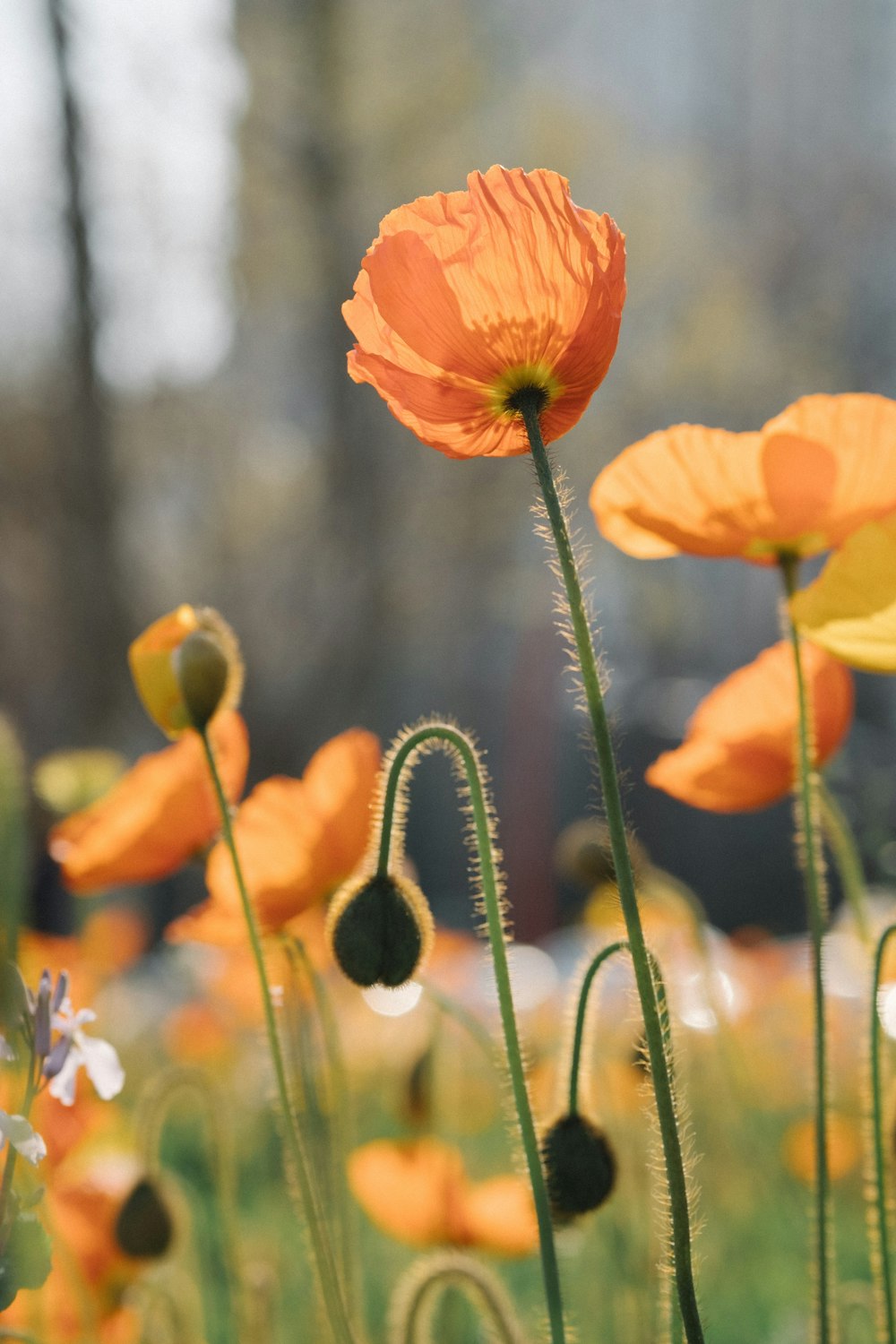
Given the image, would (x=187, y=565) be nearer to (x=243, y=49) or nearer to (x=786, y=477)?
(x=243, y=49)

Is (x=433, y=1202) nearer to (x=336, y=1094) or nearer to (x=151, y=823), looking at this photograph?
(x=336, y=1094)

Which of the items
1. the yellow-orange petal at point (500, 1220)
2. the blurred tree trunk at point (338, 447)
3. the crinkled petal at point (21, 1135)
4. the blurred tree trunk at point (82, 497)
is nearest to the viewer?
the crinkled petal at point (21, 1135)

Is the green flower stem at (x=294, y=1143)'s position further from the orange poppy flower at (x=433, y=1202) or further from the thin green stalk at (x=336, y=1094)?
the orange poppy flower at (x=433, y=1202)

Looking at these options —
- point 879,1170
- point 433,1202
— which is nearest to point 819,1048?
point 879,1170

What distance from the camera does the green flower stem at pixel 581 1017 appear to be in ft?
1.90

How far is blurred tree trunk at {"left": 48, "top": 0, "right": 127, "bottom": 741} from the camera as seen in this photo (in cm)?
552

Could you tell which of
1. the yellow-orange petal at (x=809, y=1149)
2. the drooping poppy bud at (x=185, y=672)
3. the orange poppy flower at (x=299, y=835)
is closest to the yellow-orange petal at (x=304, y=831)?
the orange poppy flower at (x=299, y=835)

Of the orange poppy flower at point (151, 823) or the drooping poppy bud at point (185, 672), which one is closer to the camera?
the drooping poppy bud at point (185, 672)

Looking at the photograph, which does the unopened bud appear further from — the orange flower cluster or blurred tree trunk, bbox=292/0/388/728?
blurred tree trunk, bbox=292/0/388/728

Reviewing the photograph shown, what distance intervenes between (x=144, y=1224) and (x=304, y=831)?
0.28 meters

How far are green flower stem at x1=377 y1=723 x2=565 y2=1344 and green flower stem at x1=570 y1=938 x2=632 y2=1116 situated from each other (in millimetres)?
81

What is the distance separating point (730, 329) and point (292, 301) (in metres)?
2.34

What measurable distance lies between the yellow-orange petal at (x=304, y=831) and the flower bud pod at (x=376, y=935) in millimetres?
206

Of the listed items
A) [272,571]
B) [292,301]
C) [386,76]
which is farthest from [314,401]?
[386,76]
